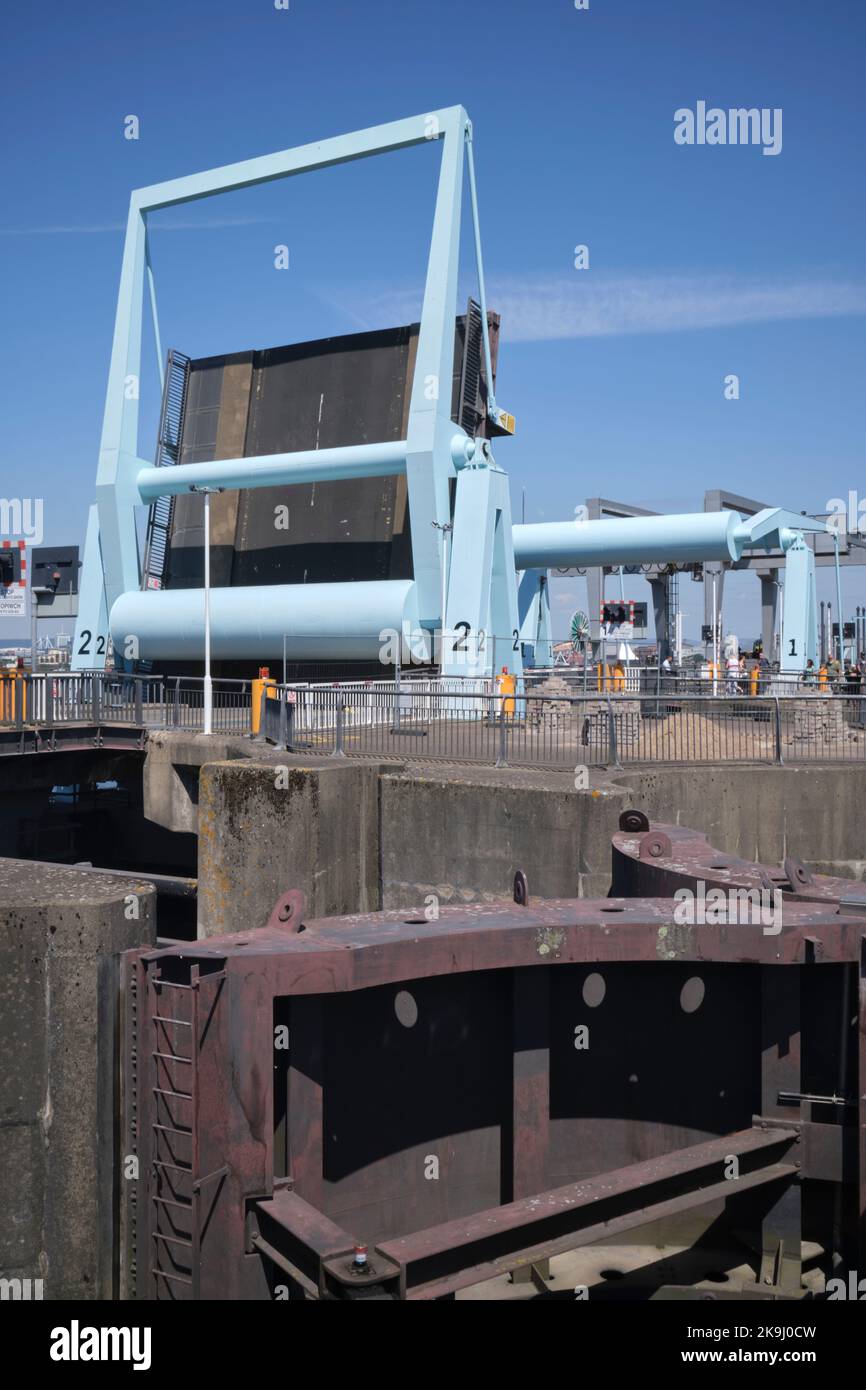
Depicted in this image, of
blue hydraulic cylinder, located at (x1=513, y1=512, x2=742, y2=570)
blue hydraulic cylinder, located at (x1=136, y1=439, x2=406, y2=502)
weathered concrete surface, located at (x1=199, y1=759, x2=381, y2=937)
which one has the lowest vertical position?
weathered concrete surface, located at (x1=199, y1=759, x2=381, y2=937)

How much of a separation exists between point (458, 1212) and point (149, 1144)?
5.45 feet

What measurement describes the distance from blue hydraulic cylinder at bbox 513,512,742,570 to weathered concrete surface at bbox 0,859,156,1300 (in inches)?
1011

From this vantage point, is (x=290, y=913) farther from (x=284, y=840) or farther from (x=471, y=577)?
(x=471, y=577)

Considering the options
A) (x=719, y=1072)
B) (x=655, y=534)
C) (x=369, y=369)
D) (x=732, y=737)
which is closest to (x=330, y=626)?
(x=369, y=369)

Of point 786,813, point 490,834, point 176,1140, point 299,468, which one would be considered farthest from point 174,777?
point 176,1140

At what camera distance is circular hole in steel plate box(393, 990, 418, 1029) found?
17.7 feet

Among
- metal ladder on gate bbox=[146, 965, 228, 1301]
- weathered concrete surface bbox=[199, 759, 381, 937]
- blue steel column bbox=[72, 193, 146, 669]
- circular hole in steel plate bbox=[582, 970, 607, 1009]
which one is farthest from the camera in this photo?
blue steel column bbox=[72, 193, 146, 669]

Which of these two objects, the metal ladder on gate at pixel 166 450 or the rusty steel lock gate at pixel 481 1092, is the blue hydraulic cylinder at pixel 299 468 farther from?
the rusty steel lock gate at pixel 481 1092

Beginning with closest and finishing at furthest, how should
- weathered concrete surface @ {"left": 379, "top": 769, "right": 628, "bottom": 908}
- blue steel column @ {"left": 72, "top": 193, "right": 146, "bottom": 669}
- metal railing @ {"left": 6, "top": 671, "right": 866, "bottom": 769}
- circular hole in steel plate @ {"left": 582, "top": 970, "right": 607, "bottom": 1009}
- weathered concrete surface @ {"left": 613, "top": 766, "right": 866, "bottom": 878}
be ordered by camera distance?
circular hole in steel plate @ {"left": 582, "top": 970, "right": 607, "bottom": 1009} < weathered concrete surface @ {"left": 379, "top": 769, "right": 628, "bottom": 908} < weathered concrete surface @ {"left": 613, "top": 766, "right": 866, "bottom": 878} < metal railing @ {"left": 6, "top": 671, "right": 866, "bottom": 769} < blue steel column @ {"left": 72, "top": 193, "right": 146, "bottom": 669}

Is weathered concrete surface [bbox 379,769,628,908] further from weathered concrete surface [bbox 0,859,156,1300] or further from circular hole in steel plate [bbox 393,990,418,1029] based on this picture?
weathered concrete surface [bbox 0,859,156,1300]

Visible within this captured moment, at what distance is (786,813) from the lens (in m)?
12.2
